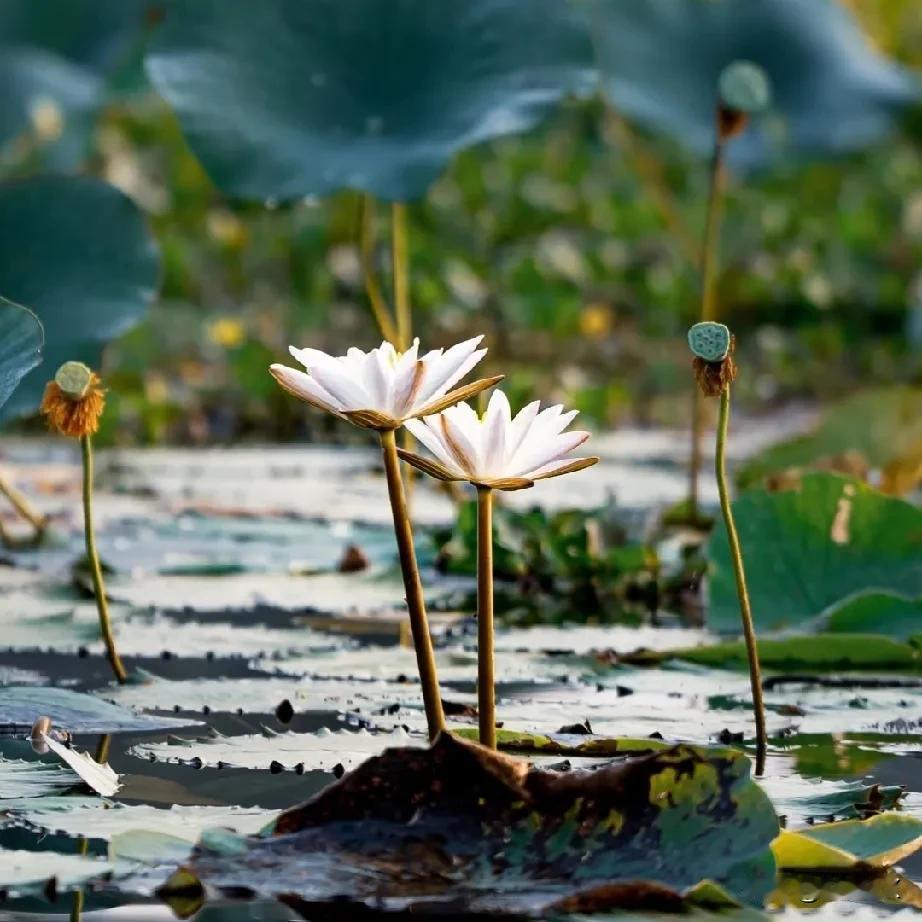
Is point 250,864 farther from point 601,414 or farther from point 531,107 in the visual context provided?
point 601,414

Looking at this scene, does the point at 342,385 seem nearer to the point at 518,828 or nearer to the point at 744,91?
the point at 518,828

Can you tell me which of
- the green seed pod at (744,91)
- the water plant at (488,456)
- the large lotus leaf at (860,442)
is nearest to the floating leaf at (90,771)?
the water plant at (488,456)

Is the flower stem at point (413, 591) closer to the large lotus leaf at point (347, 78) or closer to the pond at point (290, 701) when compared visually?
the pond at point (290, 701)

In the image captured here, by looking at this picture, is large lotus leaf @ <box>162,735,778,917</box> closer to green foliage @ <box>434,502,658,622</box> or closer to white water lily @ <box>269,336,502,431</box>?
white water lily @ <box>269,336,502,431</box>

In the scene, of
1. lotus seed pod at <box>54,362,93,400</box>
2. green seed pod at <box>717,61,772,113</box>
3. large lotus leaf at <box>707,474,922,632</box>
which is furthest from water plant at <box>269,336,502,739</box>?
green seed pod at <box>717,61,772,113</box>

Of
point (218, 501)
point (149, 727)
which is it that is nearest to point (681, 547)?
point (218, 501)
